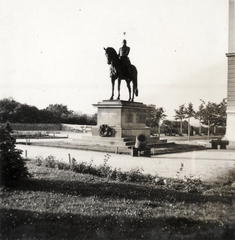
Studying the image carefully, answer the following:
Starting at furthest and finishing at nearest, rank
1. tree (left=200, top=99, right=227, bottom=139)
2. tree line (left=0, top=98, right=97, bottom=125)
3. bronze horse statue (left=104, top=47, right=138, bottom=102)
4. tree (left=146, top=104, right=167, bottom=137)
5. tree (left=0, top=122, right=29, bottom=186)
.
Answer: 1. tree (left=146, top=104, right=167, bottom=137)
2. tree line (left=0, top=98, right=97, bottom=125)
3. tree (left=200, top=99, right=227, bottom=139)
4. bronze horse statue (left=104, top=47, right=138, bottom=102)
5. tree (left=0, top=122, right=29, bottom=186)

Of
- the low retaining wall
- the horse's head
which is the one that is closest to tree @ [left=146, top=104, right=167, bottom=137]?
the low retaining wall

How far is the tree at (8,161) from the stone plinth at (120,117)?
36.7ft

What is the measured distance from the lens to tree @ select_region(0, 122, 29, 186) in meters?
8.12

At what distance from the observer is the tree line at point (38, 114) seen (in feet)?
113

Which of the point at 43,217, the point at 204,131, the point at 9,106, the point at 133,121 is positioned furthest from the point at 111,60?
the point at 204,131

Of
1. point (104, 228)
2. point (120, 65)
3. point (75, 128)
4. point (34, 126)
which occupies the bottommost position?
point (104, 228)

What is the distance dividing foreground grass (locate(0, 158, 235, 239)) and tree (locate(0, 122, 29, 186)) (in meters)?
0.28

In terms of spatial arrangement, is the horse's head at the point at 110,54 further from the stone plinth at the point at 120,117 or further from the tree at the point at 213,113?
the tree at the point at 213,113

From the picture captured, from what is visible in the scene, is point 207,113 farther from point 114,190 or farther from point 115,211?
point 115,211

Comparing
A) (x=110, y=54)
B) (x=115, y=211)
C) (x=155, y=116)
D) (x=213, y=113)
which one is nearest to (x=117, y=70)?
(x=110, y=54)

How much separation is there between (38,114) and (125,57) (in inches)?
953

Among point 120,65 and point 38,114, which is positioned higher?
point 120,65

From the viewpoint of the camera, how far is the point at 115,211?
6.41 metres

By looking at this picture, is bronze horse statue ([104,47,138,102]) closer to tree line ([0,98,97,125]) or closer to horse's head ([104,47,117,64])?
horse's head ([104,47,117,64])
